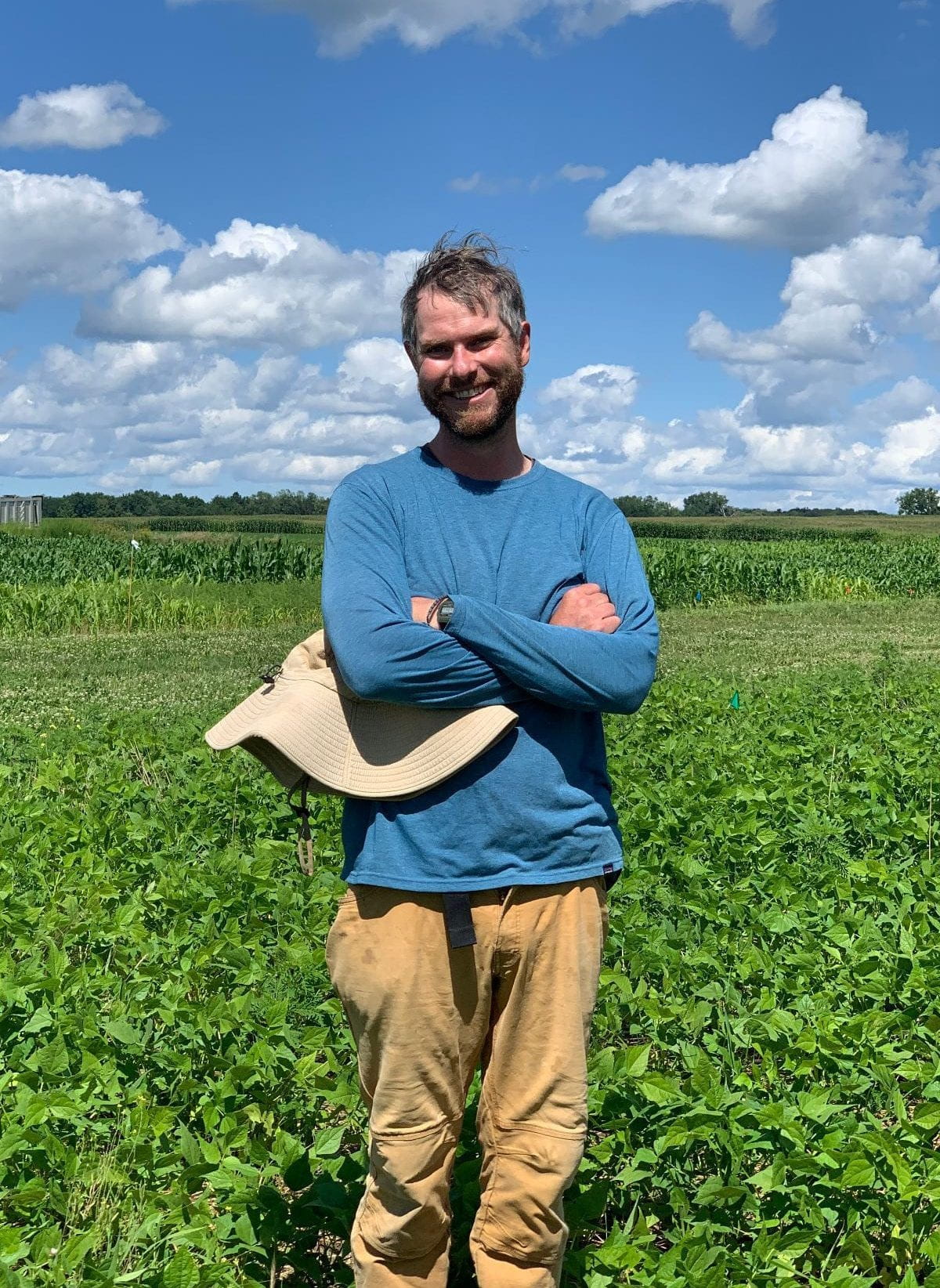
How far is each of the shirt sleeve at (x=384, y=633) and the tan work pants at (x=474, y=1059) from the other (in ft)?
1.36

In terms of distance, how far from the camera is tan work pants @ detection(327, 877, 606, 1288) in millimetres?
2576

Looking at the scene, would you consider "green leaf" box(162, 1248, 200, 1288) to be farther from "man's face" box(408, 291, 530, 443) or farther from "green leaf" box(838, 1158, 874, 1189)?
"man's face" box(408, 291, 530, 443)

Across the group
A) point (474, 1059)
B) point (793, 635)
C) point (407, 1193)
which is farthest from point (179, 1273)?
point (793, 635)

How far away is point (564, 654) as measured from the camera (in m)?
2.56

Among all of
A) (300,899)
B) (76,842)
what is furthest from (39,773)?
(300,899)

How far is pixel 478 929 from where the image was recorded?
258 centimetres

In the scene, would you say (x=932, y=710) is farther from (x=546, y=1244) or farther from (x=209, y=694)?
(x=546, y=1244)

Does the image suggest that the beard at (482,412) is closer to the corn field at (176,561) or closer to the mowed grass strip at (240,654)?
the mowed grass strip at (240,654)

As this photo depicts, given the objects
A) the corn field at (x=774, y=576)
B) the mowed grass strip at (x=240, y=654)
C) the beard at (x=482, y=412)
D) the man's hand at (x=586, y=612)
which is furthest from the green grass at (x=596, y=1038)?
the corn field at (x=774, y=576)

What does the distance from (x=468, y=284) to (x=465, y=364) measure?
18 cm

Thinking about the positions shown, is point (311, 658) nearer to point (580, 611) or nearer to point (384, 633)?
point (384, 633)

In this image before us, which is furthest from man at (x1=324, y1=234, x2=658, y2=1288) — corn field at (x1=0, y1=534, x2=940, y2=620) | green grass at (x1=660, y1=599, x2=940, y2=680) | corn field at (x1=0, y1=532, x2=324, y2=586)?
corn field at (x1=0, y1=532, x2=324, y2=586)

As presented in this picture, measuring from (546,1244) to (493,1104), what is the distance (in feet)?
1.01

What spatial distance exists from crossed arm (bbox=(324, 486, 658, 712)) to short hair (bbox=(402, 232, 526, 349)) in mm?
437
